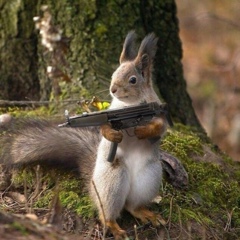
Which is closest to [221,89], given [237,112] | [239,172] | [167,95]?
[237,112]

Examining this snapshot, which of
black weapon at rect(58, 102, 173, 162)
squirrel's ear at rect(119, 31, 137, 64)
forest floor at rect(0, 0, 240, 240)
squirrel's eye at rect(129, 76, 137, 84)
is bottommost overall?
forest floor at rect(0, 0, 240, 240)

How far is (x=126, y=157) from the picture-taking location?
3857mm

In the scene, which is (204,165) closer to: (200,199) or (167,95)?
(200,199)

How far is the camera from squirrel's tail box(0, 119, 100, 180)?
13.6 feet

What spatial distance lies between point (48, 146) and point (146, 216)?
2.18ft

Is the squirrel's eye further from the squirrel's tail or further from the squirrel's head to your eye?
the squirrel's tail

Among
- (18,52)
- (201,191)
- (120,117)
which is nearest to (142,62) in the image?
(120,117)

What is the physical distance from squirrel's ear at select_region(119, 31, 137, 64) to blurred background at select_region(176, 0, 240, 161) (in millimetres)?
4606

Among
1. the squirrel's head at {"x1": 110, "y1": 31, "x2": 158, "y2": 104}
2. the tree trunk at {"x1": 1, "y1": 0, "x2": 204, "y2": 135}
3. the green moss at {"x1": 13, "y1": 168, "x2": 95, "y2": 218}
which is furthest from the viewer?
the tree trunk at {"x1": 1, "y1": 0, "x2": 204, "y2": 135}

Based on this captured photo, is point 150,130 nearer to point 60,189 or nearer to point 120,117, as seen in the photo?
point 120,117

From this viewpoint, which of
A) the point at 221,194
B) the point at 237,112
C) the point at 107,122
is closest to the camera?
the point at 107,122

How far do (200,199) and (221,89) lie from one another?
6.24m

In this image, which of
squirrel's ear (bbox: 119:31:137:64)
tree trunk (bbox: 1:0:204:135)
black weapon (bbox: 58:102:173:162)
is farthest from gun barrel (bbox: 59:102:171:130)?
tree trunk (bbox: 1:0:204:135)

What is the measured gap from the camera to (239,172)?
16.3 feet
